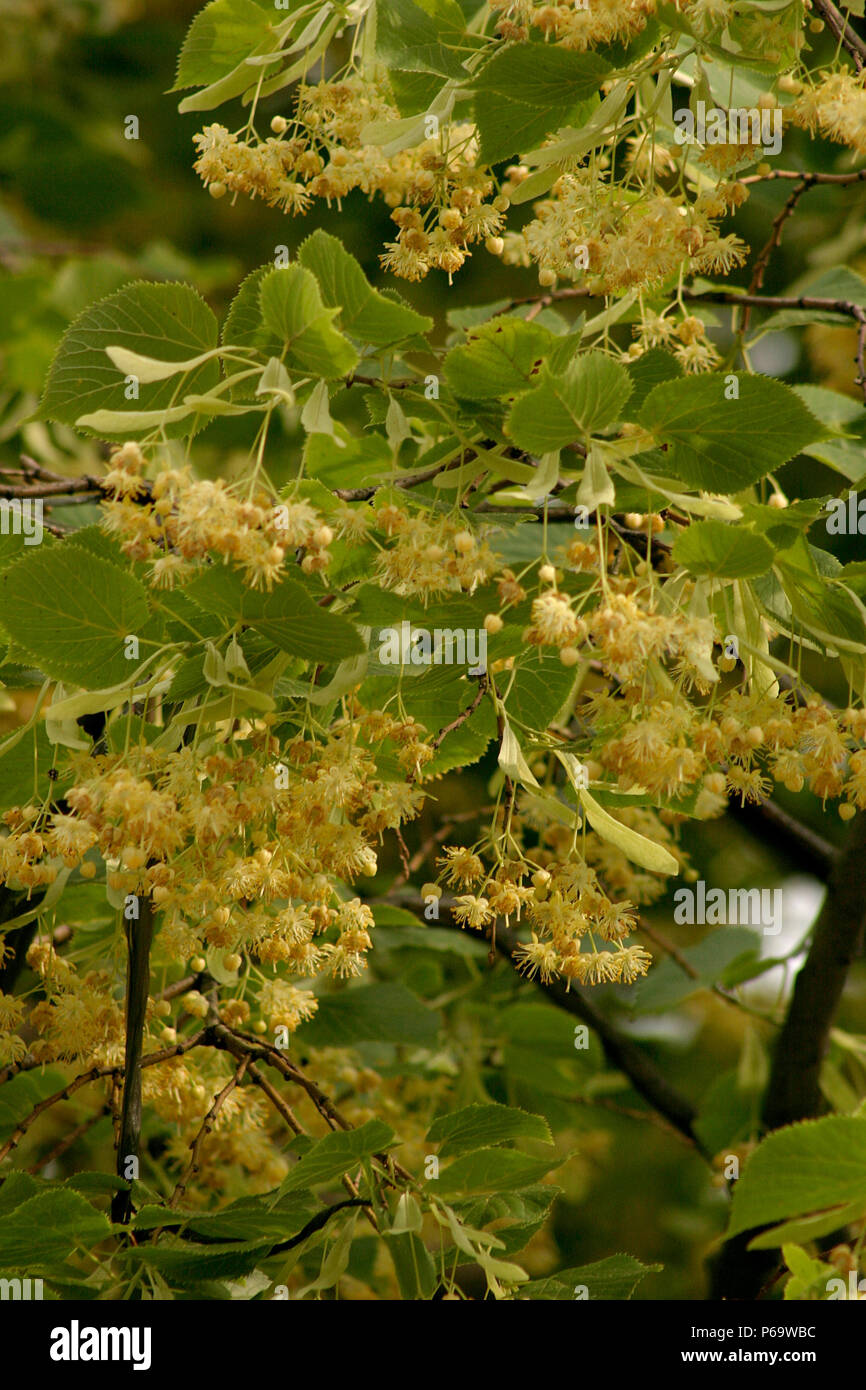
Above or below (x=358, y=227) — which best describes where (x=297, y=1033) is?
below

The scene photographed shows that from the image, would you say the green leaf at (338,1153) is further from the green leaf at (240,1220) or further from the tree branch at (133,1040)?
the tree branch at (133,1040)

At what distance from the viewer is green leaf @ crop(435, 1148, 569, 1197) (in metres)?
1.24

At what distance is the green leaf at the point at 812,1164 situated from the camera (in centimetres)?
103

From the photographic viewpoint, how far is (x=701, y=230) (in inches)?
46.1

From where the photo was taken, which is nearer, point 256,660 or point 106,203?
point 256,660

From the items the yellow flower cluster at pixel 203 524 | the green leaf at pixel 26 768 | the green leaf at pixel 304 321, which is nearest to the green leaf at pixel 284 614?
the yellow flower cluster at pixel 203 524

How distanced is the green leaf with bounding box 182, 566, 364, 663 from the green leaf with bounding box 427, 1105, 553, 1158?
50 cm

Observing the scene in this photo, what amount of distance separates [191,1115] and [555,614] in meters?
0.90

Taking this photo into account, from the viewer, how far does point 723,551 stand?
1064mm

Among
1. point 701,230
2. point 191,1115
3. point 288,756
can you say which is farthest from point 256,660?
point 191,1115

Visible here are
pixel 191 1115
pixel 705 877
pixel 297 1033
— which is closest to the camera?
pixel 191 1115

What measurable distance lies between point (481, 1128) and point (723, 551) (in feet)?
2.03

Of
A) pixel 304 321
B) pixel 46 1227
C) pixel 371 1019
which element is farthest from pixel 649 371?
pixel 371 1019
